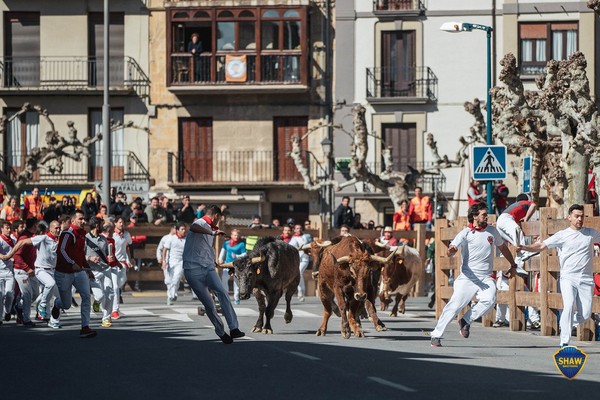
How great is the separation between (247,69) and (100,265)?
84.8 feet

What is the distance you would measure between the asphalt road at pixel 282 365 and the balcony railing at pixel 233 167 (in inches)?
1064

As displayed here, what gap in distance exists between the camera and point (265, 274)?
22.0 metres

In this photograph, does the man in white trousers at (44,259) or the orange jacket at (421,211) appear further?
the orange jacket at (421,211)

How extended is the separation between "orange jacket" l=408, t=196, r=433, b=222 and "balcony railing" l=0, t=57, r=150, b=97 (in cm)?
1558

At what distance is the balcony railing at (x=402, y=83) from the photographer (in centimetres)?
4922

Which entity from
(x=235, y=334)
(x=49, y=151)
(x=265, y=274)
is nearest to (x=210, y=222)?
(x=235, y=334)

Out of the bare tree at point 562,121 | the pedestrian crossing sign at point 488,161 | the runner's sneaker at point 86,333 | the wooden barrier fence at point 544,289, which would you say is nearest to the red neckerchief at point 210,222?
the runner's sneaker at point 86,333

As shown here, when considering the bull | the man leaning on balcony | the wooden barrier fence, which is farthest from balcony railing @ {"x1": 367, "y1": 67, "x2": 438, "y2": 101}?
the bull

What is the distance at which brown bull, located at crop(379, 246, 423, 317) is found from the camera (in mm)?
27625

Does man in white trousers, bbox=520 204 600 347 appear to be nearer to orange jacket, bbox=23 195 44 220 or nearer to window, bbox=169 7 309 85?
orange jacket, bbox=23 195 44 220

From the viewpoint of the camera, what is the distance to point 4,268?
24297 mm

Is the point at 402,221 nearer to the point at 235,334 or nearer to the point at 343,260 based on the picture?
the point at 343,260

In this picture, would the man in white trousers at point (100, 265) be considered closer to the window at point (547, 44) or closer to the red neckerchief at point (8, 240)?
the red neckerchief at point (8, 240)

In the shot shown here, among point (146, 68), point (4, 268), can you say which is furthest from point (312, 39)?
point (4, 268)
